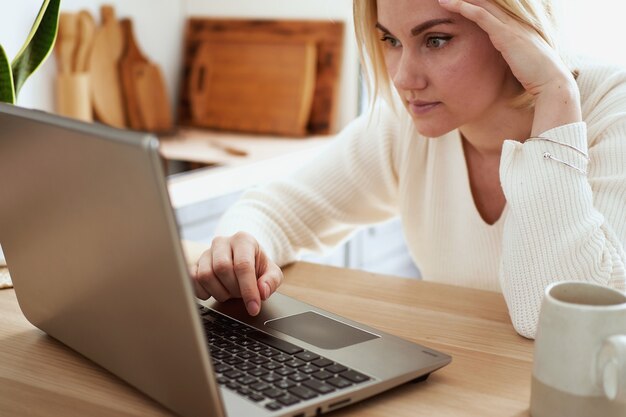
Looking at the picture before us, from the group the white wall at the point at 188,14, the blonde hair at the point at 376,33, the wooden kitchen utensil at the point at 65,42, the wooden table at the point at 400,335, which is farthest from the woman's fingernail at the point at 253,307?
the white wall at the point at 188,14

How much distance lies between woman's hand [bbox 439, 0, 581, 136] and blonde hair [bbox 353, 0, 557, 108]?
0.01 m

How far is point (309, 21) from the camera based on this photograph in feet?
9.95

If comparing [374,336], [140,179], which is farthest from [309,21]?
[140,179]

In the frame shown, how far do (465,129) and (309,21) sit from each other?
162 centimetres

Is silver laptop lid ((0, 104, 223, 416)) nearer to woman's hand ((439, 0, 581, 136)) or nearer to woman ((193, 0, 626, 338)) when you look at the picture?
woman ((193, 0, 626, 338))

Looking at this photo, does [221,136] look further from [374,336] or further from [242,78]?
[374,336]

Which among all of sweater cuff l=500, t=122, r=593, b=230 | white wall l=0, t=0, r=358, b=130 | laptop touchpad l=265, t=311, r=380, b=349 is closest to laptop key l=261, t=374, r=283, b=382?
laptop touchpad l=265, t=311, r=380, b=349

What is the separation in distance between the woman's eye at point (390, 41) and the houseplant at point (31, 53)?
521 millimetres

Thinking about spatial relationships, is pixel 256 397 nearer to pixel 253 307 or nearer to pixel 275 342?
pixel 275 342

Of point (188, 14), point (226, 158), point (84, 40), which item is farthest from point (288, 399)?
point (188, 14)

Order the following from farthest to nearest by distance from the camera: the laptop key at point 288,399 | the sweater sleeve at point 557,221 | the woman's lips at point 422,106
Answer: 1. the woman's lips at point 422,106
2. the sweater sleeve at point 557,221
3. the laptop key at point 288,399

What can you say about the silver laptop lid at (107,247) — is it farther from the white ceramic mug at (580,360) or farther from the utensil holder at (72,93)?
the utensil holder at (72,93)

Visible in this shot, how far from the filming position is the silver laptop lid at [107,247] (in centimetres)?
66

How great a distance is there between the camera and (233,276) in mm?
1099
